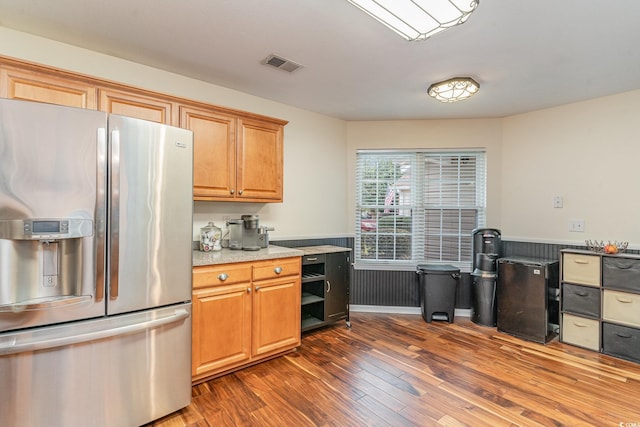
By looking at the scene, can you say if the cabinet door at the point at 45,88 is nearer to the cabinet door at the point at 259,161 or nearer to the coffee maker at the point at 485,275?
the cabinet door at the point at 259,161

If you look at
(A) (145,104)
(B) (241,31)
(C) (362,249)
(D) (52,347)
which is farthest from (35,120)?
(C) (362,249)

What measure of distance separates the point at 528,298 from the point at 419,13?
2930mm

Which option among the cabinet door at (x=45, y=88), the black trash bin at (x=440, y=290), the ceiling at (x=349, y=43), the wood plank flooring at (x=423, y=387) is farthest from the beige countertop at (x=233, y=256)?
the black trash bin at (x=440, y=290)

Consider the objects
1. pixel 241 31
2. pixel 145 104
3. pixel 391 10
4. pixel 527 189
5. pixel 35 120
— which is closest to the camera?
pixel 35 120

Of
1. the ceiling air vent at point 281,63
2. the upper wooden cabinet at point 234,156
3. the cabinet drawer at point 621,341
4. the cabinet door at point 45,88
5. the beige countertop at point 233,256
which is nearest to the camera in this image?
the cabinet door at point 45,88

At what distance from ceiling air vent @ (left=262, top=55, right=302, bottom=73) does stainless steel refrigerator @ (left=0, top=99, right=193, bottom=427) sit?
3.24ft

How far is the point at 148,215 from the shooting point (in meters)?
1.76

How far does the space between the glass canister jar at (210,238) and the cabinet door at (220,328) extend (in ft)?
1.78

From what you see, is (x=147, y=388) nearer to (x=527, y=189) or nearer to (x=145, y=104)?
(x=145, y=104)

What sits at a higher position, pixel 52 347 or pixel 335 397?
pixel 52 347

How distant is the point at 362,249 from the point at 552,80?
8.58 ft

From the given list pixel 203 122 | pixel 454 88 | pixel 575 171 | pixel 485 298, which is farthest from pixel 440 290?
pixel 203 122

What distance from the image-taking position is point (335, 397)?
210cm

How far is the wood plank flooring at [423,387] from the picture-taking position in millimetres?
1895
